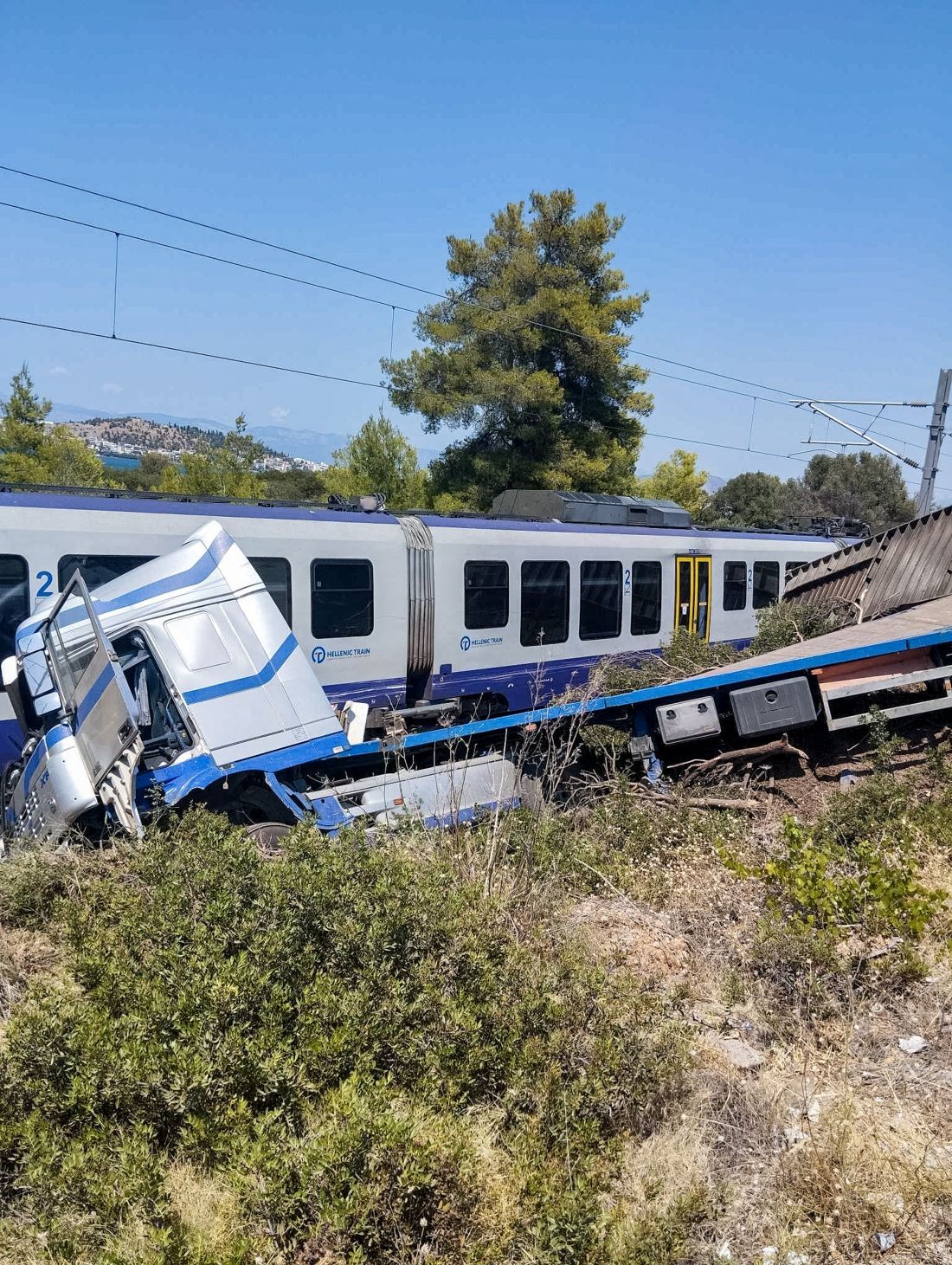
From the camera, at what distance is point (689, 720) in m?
8.12

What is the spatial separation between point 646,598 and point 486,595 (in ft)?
11.2

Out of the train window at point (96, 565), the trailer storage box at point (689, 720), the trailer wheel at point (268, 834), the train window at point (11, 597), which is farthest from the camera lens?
the train window at point (96, 565)

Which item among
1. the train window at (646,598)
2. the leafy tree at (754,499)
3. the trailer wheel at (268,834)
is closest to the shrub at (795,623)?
the train window at (646,598)

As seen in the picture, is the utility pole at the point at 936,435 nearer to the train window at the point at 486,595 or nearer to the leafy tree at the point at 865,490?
the train window at the point at 486,595

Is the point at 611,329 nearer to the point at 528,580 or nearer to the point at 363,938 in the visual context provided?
the point at 528,580

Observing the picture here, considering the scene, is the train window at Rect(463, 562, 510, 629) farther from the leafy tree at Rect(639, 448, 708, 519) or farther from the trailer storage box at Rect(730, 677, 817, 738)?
the leafy tree at Rect(639, 448, 708, 519)

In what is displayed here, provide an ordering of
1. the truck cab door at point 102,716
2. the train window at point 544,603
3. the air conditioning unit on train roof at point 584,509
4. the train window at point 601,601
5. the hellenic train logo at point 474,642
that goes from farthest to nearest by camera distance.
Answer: the air conditioning unit on train roof at point 584,509 → the train window at point 601,601 → the train window at point 544,603 → the hellenic train logo at point 474,642 → the truck cab door at point 102,716

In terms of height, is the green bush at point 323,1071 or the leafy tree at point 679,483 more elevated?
the leafy tree at point 679,483

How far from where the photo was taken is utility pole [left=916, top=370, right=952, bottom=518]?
1941cm

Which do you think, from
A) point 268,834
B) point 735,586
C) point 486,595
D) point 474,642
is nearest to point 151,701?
point 268,834

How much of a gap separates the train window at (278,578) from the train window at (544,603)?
3.56 meters

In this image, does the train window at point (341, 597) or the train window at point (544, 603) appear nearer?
the train window at point (341, 597)

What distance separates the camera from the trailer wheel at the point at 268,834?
20.7 ft

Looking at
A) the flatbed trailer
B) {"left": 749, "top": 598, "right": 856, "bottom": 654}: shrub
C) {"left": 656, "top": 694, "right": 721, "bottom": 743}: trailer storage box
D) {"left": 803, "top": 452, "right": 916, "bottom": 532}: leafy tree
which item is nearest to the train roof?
the flatbed trailer
